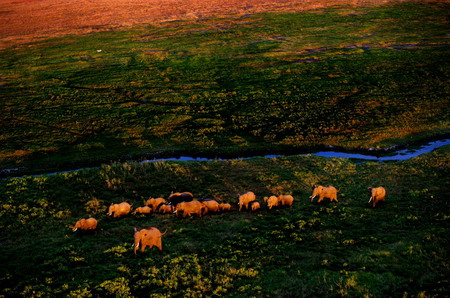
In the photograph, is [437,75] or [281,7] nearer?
[437,75]

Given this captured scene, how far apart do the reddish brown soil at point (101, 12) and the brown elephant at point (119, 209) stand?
272 ft

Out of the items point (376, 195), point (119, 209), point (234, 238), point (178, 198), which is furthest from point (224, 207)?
point (376, 195)

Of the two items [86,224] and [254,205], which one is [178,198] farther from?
[86,224]

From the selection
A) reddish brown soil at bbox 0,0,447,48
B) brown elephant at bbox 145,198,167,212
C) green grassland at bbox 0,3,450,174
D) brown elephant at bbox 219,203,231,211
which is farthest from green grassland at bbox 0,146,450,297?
reddish brown soil at bbox 0,0,447,48

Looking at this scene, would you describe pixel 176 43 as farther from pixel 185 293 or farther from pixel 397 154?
pixel 185 293

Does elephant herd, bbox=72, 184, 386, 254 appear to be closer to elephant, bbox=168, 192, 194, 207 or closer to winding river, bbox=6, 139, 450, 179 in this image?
elephant, bbox=168, 192, 194, 207

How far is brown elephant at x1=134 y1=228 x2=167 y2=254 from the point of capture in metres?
16.9

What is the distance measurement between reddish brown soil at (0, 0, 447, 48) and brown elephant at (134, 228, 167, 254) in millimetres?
87459

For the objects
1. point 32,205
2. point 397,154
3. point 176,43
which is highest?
point 176,43

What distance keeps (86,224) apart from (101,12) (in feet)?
382

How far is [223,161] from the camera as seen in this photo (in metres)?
30.8

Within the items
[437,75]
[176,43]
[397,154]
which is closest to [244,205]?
[397,154]

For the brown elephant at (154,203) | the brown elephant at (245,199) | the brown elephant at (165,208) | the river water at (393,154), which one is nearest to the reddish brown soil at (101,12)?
the river water at (393,154)

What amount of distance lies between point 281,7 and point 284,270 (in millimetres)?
113983
